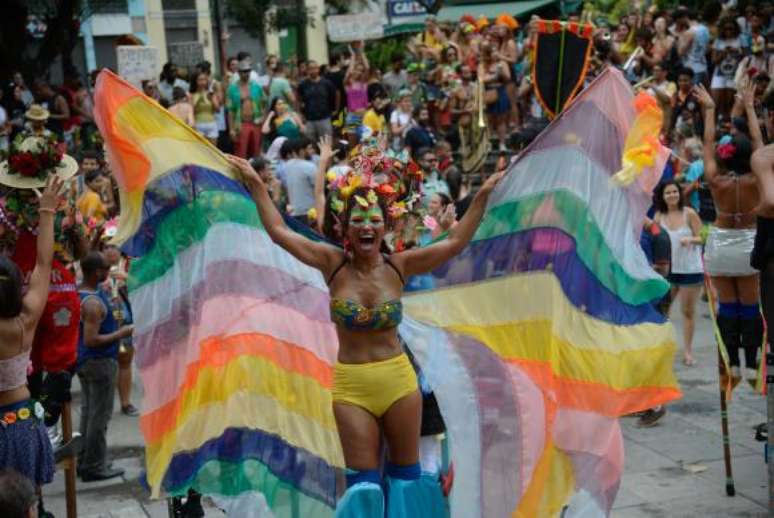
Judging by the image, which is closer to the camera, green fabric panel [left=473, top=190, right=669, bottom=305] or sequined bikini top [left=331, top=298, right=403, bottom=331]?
sequined bikini top [left=331, top=298, right=403, bottom=331]

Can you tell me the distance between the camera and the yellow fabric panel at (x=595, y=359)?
6156 millimetres

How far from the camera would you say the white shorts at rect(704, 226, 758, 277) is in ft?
26.3

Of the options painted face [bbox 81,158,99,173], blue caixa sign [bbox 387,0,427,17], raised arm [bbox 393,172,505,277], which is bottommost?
painted face [bbox 81,158,99,173]

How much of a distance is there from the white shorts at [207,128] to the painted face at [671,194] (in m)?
8.08

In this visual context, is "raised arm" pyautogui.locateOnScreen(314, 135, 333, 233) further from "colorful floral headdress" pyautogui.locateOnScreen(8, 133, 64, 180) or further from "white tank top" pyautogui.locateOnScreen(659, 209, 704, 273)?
"white tank top" pyautogui.locateOnScreen(659, 209, 704, 273)

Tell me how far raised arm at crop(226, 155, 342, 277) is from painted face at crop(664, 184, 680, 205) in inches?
197

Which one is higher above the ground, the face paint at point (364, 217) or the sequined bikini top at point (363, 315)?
the face paint at point (364, 217)

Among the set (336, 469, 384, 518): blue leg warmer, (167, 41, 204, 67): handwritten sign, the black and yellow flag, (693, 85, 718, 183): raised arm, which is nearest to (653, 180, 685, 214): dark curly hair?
the black and yellow flag

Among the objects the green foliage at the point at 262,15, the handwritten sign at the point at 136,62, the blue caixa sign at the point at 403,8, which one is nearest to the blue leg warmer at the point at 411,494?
the handwritten sign at the point at 136,62

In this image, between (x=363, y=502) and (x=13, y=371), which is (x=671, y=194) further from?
(x=13, y=371)

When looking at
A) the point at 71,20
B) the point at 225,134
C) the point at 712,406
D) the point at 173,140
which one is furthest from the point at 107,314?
the point at 71,20

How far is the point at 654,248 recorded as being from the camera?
9445mm

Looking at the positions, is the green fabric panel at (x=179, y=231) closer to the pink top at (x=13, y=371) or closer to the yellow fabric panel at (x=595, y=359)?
the pink top at (x=13, y=371)

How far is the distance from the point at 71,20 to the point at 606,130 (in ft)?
56.8
